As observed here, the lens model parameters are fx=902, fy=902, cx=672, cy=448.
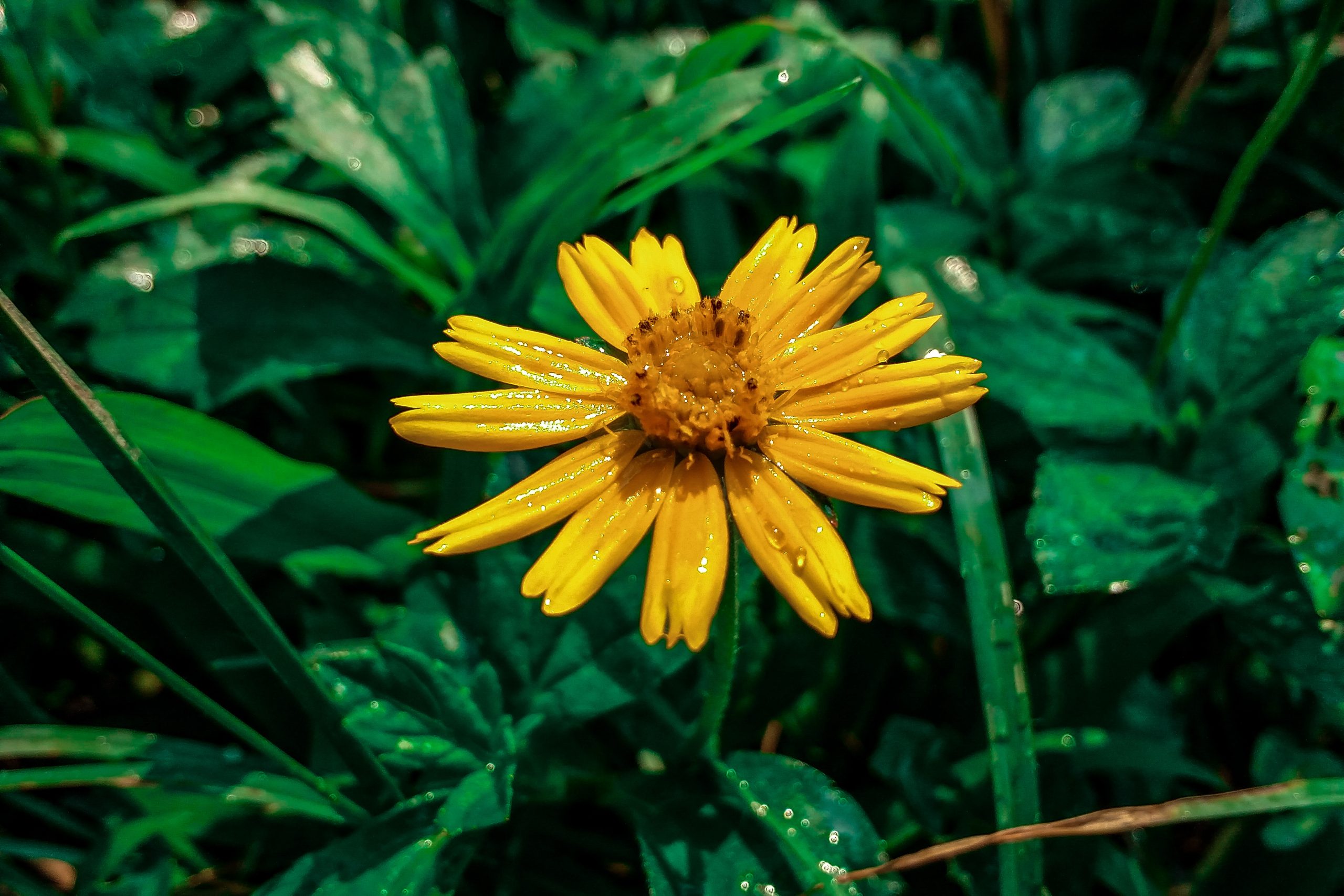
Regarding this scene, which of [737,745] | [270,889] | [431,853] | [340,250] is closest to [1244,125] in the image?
[737,745]

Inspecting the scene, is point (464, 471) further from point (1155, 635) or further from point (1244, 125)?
point (1244, 125)

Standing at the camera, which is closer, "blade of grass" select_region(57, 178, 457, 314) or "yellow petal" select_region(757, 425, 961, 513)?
"yellow petal" select_region(757, 425, 961, 513)

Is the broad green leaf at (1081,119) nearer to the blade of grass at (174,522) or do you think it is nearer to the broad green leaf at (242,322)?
the broad green leaf at (242,322)

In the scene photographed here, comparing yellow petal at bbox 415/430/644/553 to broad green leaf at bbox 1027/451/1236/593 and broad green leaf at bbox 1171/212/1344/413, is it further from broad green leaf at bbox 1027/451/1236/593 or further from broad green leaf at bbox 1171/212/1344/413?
broad green leaf at bbox 1171/212/1344/413

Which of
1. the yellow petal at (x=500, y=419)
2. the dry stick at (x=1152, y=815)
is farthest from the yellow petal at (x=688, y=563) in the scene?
the dry stick at (x=1152, y=815)

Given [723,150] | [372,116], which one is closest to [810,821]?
[723,150]

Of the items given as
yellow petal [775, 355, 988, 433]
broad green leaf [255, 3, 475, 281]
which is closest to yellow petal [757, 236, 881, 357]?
yellow petal [775, 355, 988, 433]
